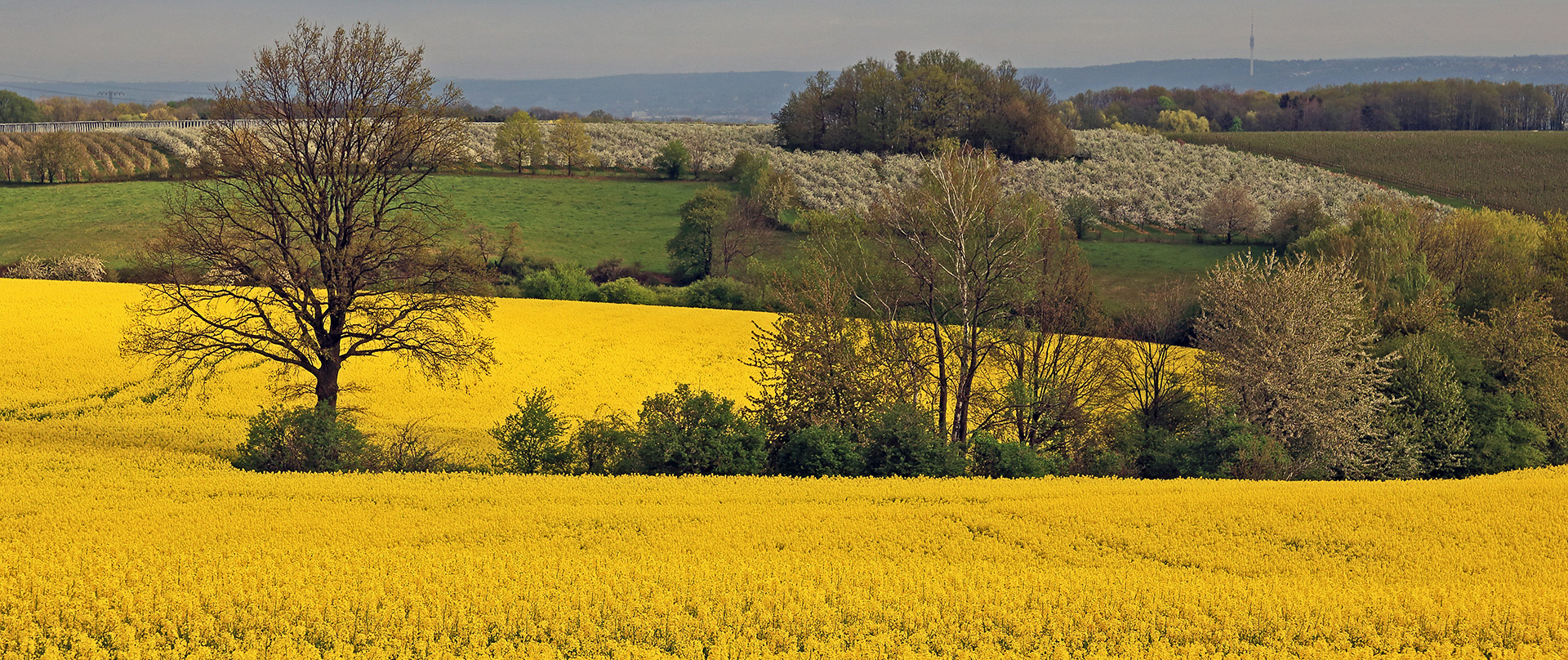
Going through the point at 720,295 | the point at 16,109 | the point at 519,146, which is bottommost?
the point at 720,295

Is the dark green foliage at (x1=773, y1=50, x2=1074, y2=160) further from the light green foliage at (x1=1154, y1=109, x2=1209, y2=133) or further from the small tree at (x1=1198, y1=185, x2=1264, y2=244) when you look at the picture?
the light green foliage at (x1=1154, y1=109, x2=1209, y2=133)

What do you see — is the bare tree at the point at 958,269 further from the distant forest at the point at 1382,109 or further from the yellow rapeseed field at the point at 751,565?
the distant forest at the point at 1382,109

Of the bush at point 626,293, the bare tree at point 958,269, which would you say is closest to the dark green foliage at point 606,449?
the bare tree at point 958,269

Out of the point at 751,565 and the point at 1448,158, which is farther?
the point at 1448,158

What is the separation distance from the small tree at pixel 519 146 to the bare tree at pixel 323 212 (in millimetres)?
75173

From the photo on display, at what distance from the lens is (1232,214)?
75.4m

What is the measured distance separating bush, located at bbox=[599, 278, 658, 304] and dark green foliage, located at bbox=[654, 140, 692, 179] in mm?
44019

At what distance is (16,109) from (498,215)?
291 ft

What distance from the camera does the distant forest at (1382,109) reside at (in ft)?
398

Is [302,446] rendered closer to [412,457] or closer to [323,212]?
[412,457]

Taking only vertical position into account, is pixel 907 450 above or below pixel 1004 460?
above

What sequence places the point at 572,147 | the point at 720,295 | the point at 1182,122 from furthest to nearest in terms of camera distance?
the point at 1182,122 → the point at 572,147 → the point at 720,295

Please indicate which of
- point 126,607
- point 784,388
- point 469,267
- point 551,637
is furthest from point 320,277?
point 551,637

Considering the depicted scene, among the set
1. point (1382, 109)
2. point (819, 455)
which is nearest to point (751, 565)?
point (819, 455)
